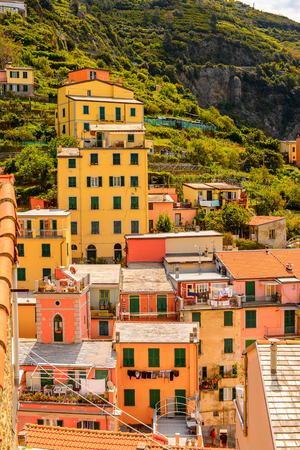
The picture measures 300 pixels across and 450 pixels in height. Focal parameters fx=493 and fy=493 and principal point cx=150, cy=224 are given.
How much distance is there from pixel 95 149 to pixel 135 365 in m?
21.1

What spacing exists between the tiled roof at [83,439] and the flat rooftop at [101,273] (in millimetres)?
10976

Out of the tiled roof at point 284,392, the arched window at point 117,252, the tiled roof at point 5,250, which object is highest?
the tiled roof at point 5,250

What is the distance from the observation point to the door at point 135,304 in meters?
31.2

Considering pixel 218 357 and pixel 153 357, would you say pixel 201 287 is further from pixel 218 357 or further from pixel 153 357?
pixel 153 357

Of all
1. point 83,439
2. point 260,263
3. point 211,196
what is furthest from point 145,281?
point 211,196

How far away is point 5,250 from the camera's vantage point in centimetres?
648

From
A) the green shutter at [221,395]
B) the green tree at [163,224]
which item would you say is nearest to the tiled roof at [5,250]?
the green shutter at [221,395]

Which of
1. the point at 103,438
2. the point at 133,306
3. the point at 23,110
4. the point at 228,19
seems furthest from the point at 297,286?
the point at 228,19

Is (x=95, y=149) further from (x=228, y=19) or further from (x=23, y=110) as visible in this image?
(x=228, y=19)

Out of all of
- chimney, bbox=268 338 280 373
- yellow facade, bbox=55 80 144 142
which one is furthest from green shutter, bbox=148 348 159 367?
yellow facade, bbox=55 80 144 142

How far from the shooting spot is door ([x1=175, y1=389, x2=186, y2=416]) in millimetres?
25645

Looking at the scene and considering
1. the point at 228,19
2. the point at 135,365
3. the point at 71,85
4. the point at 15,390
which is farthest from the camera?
the point at 228,19

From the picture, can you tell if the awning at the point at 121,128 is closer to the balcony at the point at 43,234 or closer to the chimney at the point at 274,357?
the balcony at the point at 43,234

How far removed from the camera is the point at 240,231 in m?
47.9
